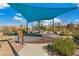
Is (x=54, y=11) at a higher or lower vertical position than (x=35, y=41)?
higher

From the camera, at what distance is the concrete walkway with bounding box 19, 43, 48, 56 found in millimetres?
3348

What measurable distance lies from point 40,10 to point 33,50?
45cm

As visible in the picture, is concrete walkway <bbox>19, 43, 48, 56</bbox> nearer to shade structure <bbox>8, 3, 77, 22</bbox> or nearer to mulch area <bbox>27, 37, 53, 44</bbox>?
mulch area <bbox>27, 37, 53, 44</bbox>

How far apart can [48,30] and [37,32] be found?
13cm

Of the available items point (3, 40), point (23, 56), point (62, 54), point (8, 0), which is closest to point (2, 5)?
point (8, 0)

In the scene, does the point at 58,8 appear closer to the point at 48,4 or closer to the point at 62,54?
A: the point at 48,4

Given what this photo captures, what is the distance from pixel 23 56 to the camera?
3.34 metres

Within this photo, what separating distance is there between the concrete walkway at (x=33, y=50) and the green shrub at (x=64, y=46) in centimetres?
14

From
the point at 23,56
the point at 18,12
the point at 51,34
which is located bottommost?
the point at 23,56

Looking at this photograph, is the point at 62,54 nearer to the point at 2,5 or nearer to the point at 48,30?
the point at 48,30

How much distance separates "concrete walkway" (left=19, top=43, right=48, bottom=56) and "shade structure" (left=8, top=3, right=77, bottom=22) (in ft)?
0.95

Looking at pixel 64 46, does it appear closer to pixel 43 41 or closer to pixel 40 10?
pixel 43 41

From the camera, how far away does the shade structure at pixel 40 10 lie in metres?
3.33

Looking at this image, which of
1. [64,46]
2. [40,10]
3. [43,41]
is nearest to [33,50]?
[43,41]
